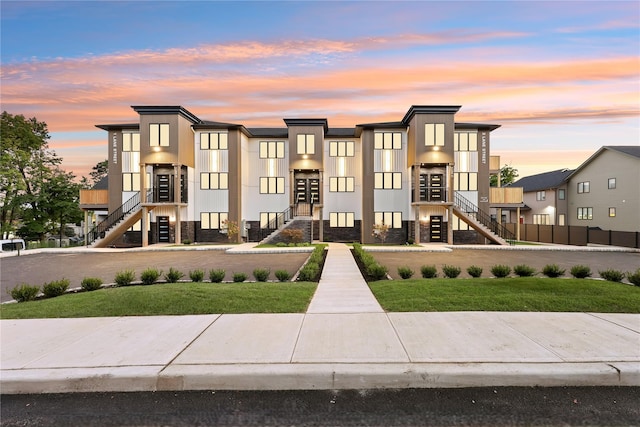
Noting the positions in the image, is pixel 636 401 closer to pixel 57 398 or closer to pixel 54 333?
pixel 57 398

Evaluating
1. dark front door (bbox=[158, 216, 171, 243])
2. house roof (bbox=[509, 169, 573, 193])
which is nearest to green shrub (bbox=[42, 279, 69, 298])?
dark front door (bbox=[158, 216, 171, 243])

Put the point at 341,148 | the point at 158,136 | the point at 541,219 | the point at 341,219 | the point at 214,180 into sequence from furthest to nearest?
the point at 541,219, the point at 341,148, the point at 341,219, the point at 214,180, the point at 158,136

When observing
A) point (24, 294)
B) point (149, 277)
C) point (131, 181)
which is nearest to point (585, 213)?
point (149, 277)

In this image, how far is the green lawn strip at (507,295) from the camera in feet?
25.6

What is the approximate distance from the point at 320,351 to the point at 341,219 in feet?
89.1

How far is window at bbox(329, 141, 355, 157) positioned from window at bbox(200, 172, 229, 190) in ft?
35.7

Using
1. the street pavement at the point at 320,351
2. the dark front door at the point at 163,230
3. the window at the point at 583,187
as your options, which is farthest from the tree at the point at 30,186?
the window at the point at 583,187

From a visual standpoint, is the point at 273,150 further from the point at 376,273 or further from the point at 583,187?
the point at 583,187

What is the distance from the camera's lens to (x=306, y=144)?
31.2 metres

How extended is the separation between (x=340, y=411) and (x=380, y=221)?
2799 centimetres

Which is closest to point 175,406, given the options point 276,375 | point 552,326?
point 276,375

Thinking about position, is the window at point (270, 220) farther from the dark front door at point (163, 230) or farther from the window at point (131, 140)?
the window at point (131, 140)

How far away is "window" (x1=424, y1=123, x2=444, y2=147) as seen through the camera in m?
28.9

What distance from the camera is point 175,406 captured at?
4043mm
